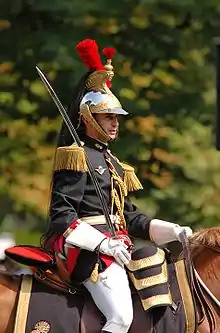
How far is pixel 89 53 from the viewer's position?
630 cm

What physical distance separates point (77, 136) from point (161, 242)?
964 mm

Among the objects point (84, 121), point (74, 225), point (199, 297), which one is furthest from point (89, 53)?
point (199, 297)

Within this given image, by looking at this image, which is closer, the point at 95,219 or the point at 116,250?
the point at 116,250

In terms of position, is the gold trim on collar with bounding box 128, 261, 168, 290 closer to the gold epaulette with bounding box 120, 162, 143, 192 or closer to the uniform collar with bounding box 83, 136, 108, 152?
the gold epaulette with bounding box 120, 162, 143, 192

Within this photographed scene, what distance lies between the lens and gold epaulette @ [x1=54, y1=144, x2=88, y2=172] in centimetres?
609

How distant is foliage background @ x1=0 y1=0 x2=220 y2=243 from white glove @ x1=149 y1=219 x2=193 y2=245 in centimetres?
496

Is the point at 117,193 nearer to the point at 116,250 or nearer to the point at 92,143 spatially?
the point at 92,143

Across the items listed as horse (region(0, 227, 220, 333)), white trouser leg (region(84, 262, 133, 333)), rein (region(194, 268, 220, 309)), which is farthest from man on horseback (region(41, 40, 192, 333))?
rein (region(194, 268, 220, 309))

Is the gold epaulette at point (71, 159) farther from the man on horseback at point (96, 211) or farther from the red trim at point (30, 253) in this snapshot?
the red trim at point (30, 253)

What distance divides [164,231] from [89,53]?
1304 millimetres

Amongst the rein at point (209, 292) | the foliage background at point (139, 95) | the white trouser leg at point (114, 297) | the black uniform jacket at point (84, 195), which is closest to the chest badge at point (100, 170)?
the black uniform jacket at point (84, 195)

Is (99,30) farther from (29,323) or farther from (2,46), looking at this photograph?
(29,323)

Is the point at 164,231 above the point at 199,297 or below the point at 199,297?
above

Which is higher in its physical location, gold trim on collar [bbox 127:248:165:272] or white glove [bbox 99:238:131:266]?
white glove [bbox 99:238:131:266]
